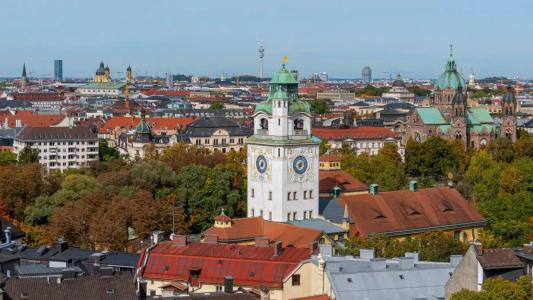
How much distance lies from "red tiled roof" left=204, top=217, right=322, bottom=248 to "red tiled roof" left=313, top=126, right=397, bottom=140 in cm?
10504

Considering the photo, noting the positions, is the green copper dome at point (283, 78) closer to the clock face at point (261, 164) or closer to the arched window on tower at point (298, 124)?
the arched window on tower at point (298, 124)

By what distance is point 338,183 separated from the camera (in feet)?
328

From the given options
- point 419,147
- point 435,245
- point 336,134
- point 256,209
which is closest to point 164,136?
point 336,134

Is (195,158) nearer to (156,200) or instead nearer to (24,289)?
(156,200)

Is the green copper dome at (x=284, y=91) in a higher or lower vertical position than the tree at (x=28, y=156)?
higher

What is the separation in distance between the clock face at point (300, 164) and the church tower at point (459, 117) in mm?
87452

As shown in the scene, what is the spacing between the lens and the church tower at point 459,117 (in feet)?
566

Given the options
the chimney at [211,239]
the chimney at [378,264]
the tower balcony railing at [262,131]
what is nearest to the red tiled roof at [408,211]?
the tower balcony railing at [262,131]

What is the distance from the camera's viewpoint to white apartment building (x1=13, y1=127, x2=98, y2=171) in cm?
17075

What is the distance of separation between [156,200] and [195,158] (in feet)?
88.3

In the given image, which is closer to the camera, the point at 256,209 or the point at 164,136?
the point at 256,209

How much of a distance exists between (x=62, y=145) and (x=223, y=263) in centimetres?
11043

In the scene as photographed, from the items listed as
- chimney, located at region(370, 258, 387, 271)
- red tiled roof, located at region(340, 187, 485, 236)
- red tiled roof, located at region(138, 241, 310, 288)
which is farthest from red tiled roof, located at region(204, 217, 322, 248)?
chimney, located at region(370, 258, 387, 271)

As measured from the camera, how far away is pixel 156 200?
321 ft
